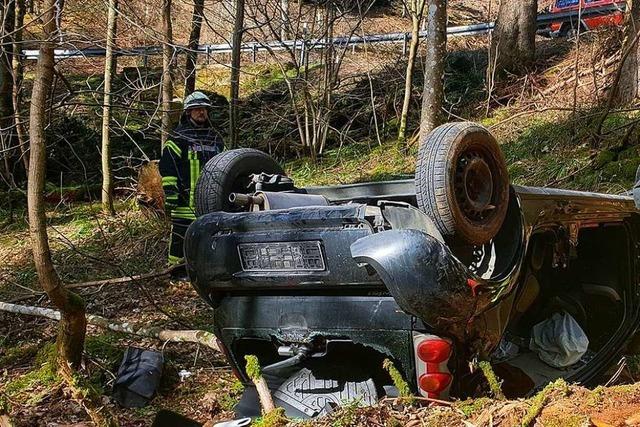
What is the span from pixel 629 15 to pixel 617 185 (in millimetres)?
2807

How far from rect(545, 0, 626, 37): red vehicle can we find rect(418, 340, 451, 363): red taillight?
10.6m

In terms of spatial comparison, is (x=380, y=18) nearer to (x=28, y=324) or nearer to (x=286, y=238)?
(x=28, y=324)

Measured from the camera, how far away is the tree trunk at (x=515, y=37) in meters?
12.6

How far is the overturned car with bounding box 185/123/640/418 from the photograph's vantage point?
2867mm

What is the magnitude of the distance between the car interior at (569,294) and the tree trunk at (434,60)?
3.96 meters

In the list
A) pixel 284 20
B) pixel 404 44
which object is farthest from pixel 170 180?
pixel 404 44

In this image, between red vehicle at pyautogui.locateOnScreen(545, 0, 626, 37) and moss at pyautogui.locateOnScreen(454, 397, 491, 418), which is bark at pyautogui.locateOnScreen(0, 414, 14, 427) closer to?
moss at pyautogui.locateOnScreen(454, 397, 491, 418)

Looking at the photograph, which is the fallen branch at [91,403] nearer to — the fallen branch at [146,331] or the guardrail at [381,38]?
the fallen branch at [146,331]

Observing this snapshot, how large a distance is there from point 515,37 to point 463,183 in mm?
10595

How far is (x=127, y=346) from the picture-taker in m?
5.19

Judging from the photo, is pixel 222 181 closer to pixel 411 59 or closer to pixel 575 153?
pixel 575 153

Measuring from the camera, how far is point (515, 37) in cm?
1273

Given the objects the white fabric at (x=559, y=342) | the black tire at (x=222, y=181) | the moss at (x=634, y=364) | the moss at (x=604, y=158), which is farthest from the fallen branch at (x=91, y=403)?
the moss at (x=604, y=158)

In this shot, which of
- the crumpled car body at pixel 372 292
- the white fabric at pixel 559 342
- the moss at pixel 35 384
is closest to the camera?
the crumpled car body at pixel 372 292
